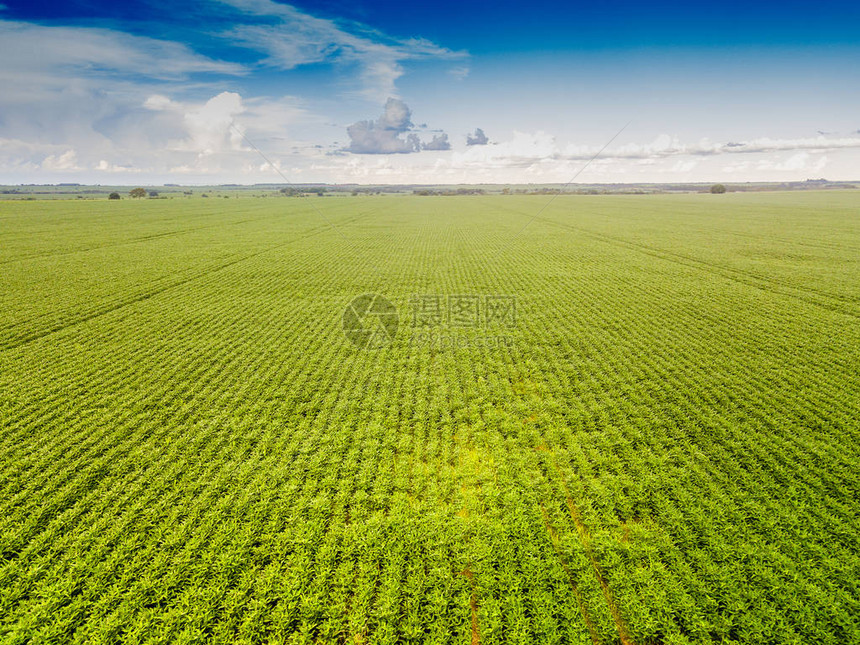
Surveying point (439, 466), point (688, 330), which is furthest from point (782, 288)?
point (439, 466)

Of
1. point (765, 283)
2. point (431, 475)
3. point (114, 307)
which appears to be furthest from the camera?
point (765, 283)

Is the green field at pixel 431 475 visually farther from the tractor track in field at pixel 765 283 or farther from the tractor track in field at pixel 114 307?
the tractor track in field at pixel 765 283

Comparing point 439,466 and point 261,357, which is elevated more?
point 261,357

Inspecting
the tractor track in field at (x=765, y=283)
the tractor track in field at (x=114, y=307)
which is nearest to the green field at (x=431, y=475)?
the tractor track in field at (x=114, y=307)

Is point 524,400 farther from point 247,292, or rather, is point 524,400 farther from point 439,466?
point 247,292

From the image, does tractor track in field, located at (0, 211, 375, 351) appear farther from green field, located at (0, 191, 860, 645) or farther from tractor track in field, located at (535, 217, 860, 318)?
tractor track in field, located at (535, 217, 860, 318)

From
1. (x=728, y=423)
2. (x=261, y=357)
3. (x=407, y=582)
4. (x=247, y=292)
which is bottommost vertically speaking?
(x=407, y=582)

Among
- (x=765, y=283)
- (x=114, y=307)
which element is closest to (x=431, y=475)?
(x=114, y=307)

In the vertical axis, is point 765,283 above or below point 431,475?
above

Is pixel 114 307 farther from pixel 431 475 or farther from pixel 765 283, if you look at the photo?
pixel 765 283
